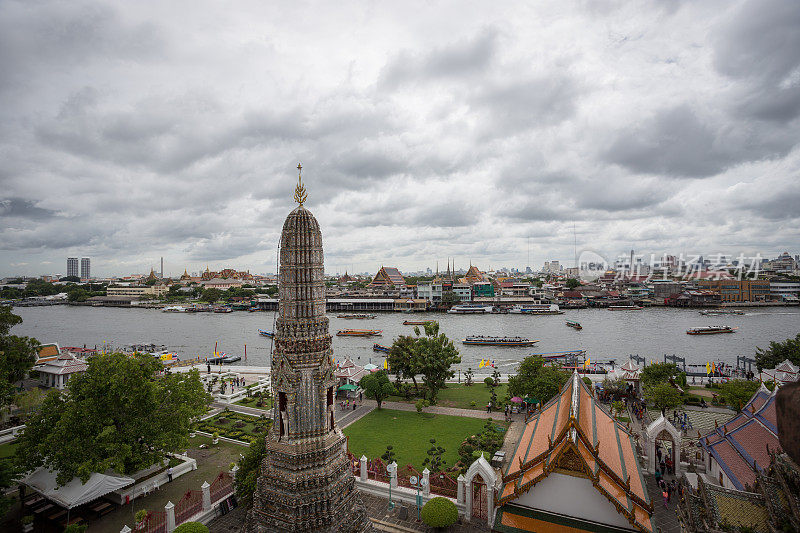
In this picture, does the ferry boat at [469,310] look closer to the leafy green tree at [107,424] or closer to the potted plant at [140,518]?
the leafy green tree at [107,424]

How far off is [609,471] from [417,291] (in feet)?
346

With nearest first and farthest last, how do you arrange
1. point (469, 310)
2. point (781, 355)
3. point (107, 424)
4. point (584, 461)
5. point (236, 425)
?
point (584, 461) < point (107, 424) < point (236, 425) < point (781, 355) < point (469, 310)

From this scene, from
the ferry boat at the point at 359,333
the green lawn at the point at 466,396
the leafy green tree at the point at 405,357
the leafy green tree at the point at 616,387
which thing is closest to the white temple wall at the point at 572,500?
the green lawn at the point at 466,396

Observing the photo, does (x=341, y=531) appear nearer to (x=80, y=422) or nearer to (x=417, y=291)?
(x=80, y=422)

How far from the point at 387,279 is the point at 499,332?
68.9 meters

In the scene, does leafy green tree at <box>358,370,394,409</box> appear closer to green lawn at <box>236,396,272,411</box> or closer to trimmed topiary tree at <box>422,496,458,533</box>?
green lawn at <box>236,396,272,411</box>

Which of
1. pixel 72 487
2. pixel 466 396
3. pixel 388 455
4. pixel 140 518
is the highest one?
pixel 72 487

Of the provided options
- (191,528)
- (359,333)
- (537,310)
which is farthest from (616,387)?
(537,310)

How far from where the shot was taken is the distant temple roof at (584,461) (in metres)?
10.5

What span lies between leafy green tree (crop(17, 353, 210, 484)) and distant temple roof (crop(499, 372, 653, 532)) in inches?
529

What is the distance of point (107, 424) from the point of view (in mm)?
14898

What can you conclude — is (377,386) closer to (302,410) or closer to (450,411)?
(450,411)

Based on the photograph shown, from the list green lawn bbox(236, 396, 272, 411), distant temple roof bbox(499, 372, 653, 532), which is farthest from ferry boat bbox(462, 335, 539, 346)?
distant temple roof bbox(499, 372, 653, 532)

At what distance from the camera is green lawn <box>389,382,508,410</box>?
88.9 feet
